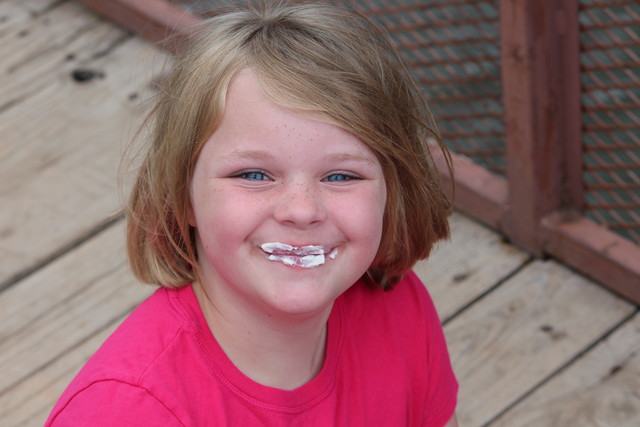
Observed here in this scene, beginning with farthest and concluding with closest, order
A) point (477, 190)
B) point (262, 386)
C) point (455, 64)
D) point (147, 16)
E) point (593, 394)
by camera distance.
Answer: point (147, 16)
point (455, 64)
point (477, 190)
point (593, 394)
point (262, 386)

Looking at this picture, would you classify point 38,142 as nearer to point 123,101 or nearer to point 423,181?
point 123,101

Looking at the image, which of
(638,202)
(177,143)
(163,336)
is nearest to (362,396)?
(163,336)

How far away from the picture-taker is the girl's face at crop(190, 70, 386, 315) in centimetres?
138

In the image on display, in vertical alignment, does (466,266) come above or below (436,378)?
below

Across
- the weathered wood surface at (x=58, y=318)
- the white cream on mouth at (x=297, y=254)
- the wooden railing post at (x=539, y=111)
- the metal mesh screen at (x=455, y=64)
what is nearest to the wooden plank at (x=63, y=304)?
the weathered wood surface at (x=58, y=318)

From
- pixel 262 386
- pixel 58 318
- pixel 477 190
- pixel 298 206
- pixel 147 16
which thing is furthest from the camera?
pixel 147 16

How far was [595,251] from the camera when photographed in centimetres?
227

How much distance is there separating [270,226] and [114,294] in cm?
105

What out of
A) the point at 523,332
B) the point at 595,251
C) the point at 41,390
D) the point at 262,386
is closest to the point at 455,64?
the point at 595,251

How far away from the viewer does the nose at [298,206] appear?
1.37 meters

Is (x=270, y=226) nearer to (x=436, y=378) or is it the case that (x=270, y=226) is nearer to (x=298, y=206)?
(x=298, y=206)

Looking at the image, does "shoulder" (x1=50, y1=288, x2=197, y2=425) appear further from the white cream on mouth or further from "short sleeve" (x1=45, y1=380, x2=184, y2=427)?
the white cream on mouth

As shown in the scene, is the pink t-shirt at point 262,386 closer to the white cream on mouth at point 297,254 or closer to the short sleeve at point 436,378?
the short sleeve at point 436,378

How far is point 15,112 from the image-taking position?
115 inches
